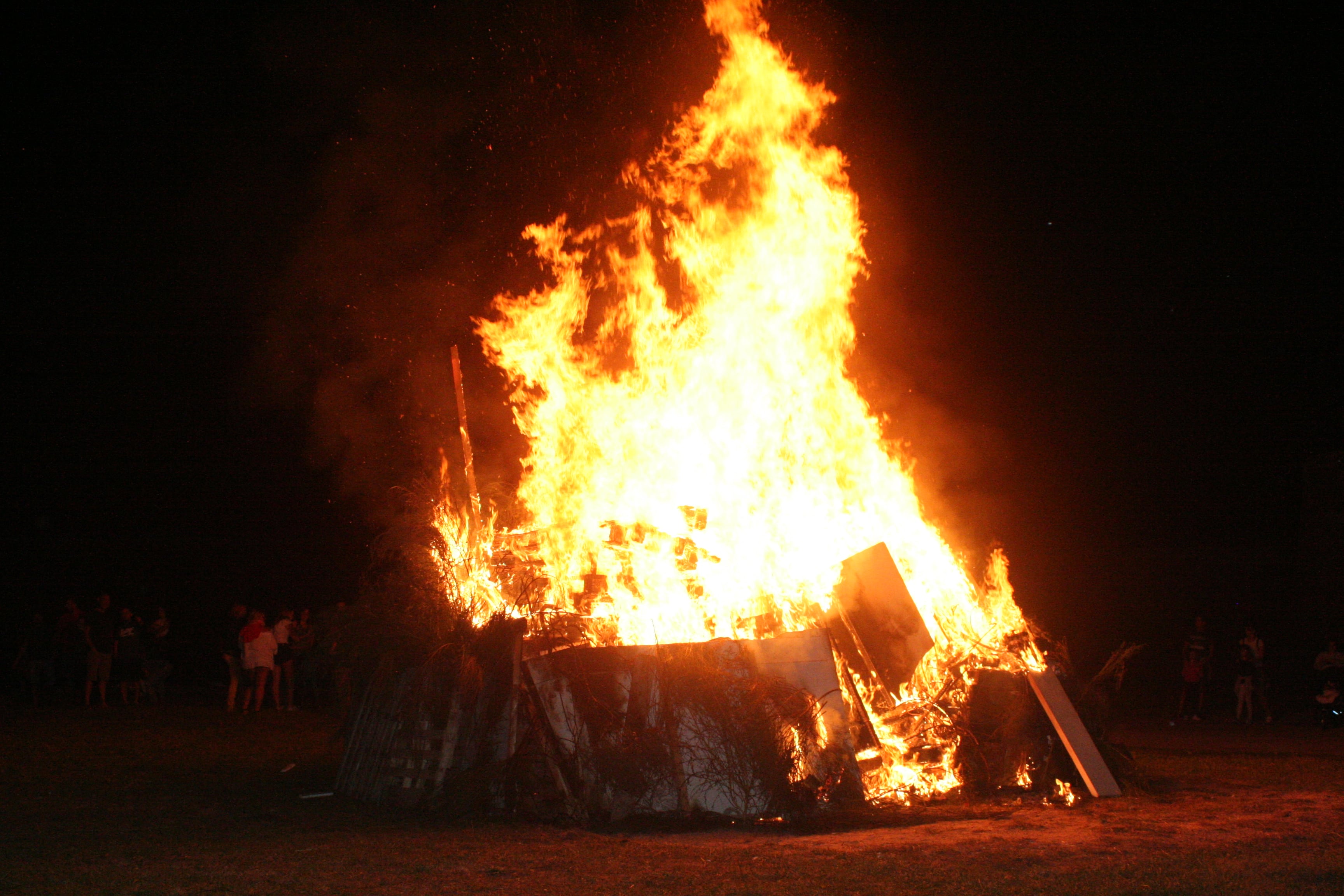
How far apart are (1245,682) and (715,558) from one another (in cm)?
1031

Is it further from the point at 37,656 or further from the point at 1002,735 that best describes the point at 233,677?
the point at 1002,735

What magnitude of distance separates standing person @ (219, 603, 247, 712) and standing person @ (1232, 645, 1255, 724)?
15.2 meters

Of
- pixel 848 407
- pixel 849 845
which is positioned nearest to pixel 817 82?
pixel 848 407

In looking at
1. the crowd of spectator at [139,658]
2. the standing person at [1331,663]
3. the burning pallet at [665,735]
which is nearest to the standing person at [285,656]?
the crowd of spectator at [139,658]

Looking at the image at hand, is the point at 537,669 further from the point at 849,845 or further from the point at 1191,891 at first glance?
the point at 1191,891

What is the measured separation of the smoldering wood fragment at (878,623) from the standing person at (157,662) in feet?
43.0

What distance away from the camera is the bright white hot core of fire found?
11.4 meters

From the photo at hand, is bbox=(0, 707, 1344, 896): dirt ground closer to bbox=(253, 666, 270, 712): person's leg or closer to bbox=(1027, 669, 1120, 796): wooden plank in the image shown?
bbox=(1027, 669, 1120, 796): wooden plank

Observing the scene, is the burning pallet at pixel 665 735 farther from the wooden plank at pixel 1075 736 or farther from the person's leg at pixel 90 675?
the person's leg at pixel 90 675

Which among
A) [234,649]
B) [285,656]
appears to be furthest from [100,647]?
[285,656]

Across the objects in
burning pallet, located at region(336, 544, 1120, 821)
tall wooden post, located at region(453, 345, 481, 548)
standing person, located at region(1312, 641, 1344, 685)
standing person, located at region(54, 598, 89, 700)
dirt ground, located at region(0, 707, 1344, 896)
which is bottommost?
dirt ground, located at region(0, 707, 1344, 896)

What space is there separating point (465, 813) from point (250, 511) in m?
21.4

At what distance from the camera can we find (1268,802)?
29.2 feet

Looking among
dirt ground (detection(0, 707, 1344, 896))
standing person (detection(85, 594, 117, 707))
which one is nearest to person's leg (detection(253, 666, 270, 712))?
standing person (detection(85, 594, 117, 707))
